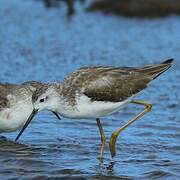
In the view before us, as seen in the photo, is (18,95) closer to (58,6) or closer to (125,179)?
(125,179)

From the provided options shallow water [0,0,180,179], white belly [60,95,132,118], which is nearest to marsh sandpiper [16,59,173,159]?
white belly [60,95,132,118]

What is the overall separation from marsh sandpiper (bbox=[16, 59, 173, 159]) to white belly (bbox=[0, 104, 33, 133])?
0.42 meters

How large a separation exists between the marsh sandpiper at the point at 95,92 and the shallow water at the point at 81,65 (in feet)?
1.89

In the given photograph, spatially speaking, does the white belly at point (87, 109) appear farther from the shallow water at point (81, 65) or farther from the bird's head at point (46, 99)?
the shallow water at point (81, 65)

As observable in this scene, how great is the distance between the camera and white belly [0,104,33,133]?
10.7m

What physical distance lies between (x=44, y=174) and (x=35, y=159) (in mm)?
715

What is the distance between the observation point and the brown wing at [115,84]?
9797 mm

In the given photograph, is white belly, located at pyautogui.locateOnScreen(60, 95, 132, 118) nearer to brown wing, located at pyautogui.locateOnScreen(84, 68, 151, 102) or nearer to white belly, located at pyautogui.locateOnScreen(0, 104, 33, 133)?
brown wing, located at pyautogui.locateOnScreen(84, 68, 151, 102)

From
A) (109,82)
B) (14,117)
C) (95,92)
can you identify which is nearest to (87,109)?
(95,92)

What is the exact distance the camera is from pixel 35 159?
9891mm

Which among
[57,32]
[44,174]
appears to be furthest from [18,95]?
[57,32]

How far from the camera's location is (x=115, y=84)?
1001cm

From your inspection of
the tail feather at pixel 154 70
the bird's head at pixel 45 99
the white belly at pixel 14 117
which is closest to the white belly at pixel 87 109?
the bird's head at pixel 45 99

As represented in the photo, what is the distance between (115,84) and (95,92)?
40cm
